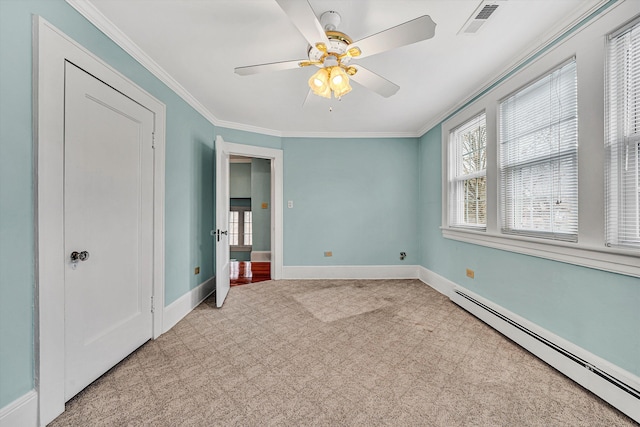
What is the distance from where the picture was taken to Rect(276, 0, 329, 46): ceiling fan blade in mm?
1198

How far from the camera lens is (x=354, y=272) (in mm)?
4199

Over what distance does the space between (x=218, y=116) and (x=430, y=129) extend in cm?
307

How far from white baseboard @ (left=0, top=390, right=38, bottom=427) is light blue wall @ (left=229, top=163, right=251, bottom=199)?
6.00m

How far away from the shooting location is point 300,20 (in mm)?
1312

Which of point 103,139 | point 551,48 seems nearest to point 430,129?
point 551,48

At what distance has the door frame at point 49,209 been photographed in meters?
1.31

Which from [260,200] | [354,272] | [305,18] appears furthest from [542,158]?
[260,200]

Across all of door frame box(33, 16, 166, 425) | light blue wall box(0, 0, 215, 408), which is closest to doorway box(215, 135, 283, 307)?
door frame box(33, 16, 166, 425)

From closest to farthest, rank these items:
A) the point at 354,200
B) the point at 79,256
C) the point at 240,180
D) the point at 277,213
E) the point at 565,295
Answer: the point at 79,256 → the point at 565,295 → the point at 277,213 → the point at 354,200 → the point at 240,180

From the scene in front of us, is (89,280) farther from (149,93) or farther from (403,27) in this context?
(403,27)

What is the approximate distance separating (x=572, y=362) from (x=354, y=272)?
9.06 ft

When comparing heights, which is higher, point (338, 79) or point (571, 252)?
point (338, 79)

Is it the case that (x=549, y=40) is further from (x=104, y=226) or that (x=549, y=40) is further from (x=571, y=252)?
(x=104, y=226)

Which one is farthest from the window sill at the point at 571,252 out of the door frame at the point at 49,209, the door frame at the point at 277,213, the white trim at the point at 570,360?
the door frame at the point at 49,209
